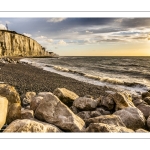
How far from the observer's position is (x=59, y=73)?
534cm

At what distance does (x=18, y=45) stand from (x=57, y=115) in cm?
278

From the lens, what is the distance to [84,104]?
3791 mm

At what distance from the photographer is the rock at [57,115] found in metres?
3.13

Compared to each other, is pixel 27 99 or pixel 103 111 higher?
pixel 27 99

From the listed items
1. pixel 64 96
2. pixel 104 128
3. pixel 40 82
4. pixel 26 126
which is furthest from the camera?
pixel 40 82

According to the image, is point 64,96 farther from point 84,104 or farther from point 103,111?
point 103,111

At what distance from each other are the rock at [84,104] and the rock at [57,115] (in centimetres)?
54

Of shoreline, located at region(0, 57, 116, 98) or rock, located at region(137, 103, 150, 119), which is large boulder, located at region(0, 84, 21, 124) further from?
rock, located at region(137, 103, 150, 119)

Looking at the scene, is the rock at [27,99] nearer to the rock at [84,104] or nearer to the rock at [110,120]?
the rock at [84,104]

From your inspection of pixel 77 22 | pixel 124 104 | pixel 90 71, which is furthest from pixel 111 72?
pixel 77 22

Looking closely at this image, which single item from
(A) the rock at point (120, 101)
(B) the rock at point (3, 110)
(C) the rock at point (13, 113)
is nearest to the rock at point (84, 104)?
(A) the rock at point (120, 101)

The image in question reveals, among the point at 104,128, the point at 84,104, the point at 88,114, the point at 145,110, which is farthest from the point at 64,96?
the point at 145,110

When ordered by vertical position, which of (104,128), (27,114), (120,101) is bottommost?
(104,128)
